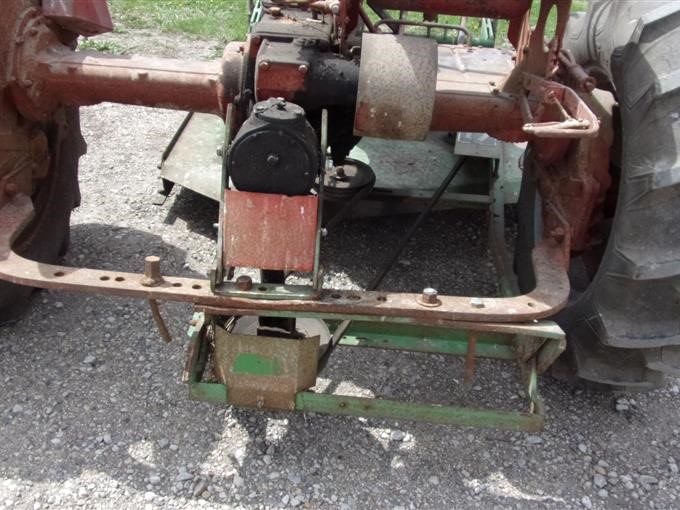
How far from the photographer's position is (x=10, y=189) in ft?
7.93

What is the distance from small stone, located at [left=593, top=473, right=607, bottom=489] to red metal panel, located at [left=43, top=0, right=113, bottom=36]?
243cm

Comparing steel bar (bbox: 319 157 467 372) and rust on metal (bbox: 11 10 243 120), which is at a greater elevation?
rust on metal (bbox: 11 10 243 120)

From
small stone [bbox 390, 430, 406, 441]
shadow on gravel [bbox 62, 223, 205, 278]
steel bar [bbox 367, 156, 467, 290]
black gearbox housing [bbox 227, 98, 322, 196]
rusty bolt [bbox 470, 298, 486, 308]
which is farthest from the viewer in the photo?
shadow on gravel [bbox 62, 223, 205, 278]

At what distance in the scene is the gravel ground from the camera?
7.34 feet

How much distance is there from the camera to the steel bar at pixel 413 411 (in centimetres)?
215

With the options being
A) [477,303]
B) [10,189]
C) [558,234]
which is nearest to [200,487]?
[477,303]

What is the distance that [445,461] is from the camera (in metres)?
2.38

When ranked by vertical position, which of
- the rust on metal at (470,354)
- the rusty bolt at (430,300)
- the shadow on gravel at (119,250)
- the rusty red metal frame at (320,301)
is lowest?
the shadow on gravel at (119,250)

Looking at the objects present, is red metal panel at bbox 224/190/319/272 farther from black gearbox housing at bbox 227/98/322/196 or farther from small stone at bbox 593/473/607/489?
small stone at bbox 593/473/607/489

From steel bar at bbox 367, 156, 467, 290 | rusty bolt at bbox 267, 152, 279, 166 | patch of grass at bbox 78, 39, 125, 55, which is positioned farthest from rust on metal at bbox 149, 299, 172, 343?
patch of grass at bbox 78, 39, 125, 55

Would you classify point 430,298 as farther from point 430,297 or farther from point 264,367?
point 264,367

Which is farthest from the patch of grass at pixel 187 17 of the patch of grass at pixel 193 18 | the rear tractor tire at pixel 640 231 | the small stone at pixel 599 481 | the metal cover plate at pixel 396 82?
the small stone at pixel 599 481

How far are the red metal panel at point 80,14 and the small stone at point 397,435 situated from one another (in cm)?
188

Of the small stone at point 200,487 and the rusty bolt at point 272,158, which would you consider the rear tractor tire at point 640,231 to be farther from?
the small stone at point 200,487
